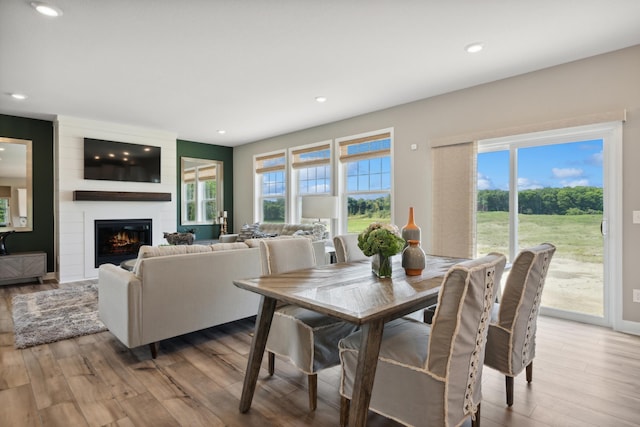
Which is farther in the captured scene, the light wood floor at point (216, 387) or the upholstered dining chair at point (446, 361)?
the light wood floor at point (216, 387)

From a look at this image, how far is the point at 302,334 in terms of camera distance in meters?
2.01

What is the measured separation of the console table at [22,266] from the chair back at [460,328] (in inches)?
232

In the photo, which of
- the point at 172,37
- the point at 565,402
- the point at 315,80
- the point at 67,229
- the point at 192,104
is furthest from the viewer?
the point at 67,229

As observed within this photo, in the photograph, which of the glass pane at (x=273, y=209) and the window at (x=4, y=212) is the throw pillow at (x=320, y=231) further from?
the window at (x=4, y=212)

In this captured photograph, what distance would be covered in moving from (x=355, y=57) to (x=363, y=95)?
1.10 metres

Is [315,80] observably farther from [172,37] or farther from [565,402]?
[565,402]

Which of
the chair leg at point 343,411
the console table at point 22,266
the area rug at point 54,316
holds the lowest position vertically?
the area rug at point 54,316

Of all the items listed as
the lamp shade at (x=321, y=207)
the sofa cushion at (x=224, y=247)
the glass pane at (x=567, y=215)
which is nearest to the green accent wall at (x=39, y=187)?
the lamp shade at (x=321, y=207)

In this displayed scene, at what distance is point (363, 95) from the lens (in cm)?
437

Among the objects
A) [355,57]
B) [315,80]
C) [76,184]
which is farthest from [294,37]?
[76,184]

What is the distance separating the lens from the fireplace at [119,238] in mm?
5754

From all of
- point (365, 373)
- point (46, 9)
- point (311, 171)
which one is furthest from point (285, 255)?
point (311, 171)

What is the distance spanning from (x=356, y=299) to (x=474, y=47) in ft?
8.63

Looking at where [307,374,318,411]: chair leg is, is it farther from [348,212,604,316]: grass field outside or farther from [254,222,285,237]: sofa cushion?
[254,222,285,237]: sofa cushion
